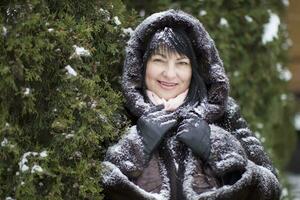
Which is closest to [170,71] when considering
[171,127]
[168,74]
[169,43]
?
[168,74]

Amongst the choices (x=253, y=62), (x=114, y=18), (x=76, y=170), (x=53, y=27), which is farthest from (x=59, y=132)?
(x=253, y=62)

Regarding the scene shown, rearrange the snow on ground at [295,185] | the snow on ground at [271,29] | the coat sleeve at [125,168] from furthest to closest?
the snow on ground at [295,185]
the snow on ground at [271,29]
the coat sleeve at [125,168]

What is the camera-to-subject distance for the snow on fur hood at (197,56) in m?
3.76

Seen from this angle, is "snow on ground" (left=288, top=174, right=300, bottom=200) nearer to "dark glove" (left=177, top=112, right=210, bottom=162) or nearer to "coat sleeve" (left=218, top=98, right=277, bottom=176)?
"coat sleeve" (left=218, top=98, right=277, bottom=176)

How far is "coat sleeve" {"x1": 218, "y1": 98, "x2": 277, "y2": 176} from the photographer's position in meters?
3.91

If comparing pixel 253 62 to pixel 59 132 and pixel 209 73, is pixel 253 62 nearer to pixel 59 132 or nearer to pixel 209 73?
pixel 209 73

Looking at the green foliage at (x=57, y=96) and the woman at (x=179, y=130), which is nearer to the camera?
the green foliage at (x=57, y=96)

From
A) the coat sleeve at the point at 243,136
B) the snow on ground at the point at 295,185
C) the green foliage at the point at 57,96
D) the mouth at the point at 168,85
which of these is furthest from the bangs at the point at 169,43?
the snow on ground at the point at 295,185

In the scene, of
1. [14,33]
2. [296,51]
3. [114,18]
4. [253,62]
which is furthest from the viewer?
[296,51]

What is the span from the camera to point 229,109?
3.91 meters

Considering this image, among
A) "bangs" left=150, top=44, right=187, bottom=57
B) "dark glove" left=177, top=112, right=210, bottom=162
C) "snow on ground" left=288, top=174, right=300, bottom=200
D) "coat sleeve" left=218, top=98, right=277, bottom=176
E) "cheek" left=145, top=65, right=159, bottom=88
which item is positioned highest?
"snow on ground" left=288, top=174, right=300, bottom=200

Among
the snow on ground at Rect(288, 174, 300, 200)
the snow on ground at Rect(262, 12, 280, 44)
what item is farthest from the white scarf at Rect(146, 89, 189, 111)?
the snow on ground at Rect(288, 174, 300, 200)

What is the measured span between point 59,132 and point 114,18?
0.66m

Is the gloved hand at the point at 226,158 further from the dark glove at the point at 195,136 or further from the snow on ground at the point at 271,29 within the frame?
the snow on ground at the point at 271,29
